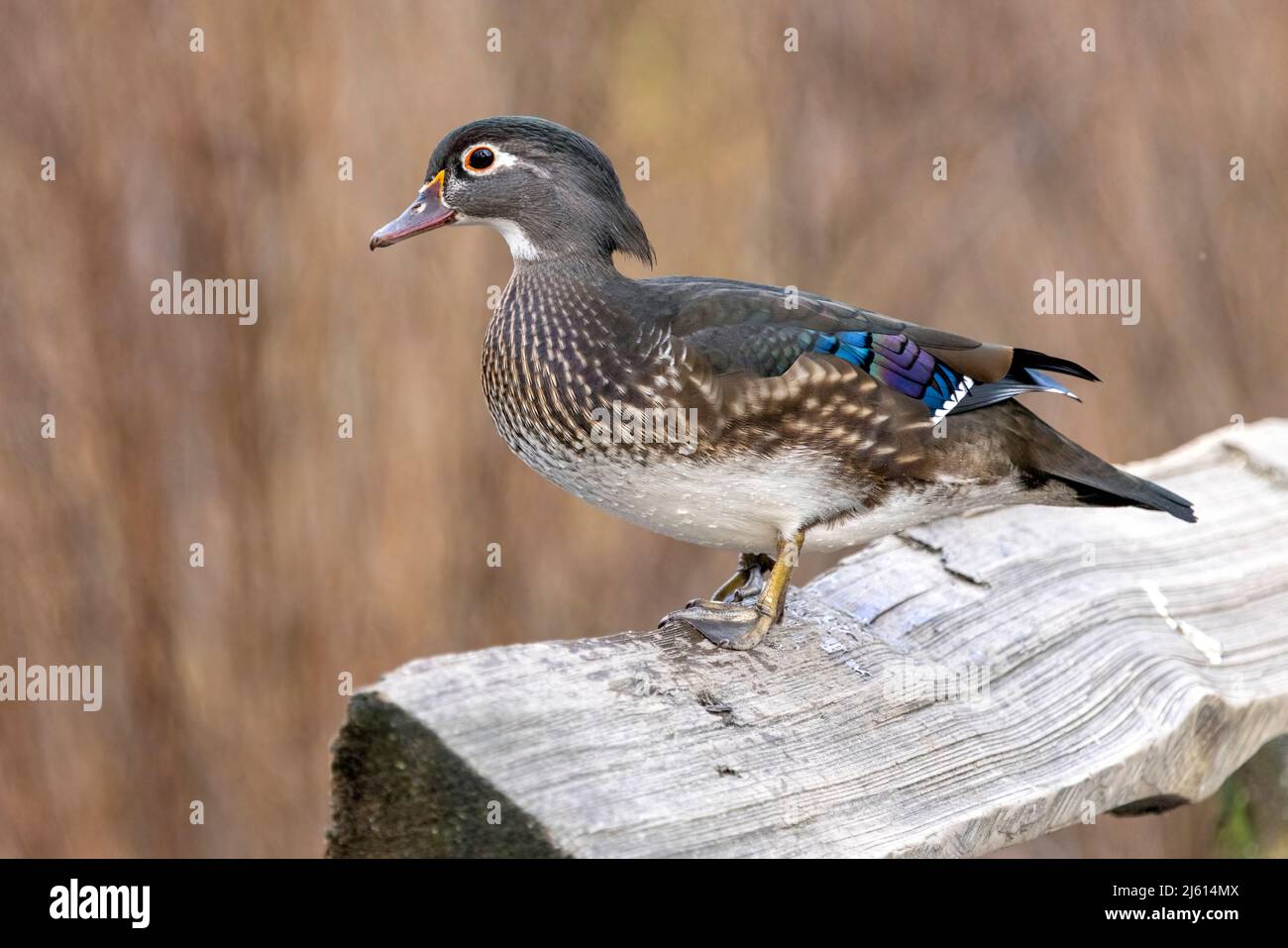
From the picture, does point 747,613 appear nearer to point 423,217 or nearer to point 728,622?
point 728,622

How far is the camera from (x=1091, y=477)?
2738mm

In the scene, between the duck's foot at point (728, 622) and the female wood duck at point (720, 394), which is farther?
the female wood duck at point (720, 394)

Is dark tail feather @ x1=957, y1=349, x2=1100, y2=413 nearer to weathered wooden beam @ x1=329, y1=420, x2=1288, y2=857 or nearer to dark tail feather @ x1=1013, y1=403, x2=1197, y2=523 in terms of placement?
dark tail feather @ x1=1013, y1=403, x2=1197, y2=523

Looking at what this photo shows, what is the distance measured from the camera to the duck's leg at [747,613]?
7.86 feet

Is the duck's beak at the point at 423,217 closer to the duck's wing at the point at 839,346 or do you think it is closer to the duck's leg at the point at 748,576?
the duck's wing at the point at 839,346

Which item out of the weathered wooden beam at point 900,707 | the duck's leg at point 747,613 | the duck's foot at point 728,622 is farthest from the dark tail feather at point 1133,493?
the duck's foot at point 728,622

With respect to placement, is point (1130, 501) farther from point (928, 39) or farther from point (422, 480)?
point (928, 39)

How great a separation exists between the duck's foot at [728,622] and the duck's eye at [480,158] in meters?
0.86

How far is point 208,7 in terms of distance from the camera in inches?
138

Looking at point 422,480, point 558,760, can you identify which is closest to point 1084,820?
point 558,760

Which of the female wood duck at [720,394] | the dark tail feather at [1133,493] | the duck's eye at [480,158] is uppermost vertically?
the duck's eye at [480,158]

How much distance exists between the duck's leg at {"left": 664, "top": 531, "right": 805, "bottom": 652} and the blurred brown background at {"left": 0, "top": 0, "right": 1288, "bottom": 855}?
1.42 metres

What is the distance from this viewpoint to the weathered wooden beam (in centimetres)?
177

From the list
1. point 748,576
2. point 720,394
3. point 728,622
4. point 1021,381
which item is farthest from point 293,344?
point 1021,381
